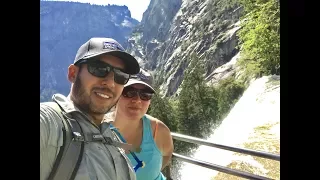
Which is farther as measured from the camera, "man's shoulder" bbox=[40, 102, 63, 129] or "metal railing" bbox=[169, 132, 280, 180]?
"metal railing" bbox=[169, 132, 280, 180]

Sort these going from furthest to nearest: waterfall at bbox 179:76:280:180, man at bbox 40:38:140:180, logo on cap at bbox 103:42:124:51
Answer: waterfall at bbox 179:76:280:180
logo on cap at bbox 103:42:124:51
man at bbox 40:38:140:180

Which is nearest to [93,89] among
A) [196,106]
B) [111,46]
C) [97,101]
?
[97,101]

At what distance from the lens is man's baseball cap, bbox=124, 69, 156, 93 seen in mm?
1547

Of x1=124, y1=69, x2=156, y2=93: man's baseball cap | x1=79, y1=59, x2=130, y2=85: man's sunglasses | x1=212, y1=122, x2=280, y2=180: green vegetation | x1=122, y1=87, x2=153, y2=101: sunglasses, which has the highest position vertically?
x1=79, y1=59, x2=130, y2=85: man's sunglasses

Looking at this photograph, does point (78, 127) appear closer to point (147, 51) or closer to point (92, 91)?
point (92, 91)

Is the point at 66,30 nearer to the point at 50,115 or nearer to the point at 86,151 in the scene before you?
the point at 50,115

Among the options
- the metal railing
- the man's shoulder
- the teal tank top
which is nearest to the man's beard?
the man's shoulder

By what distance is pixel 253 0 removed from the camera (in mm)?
1605

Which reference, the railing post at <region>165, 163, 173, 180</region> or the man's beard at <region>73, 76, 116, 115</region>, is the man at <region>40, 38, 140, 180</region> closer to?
the man's beard at <region>73, 76, 116, 115</region>

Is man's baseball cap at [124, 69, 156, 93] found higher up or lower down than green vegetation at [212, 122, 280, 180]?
higher up
